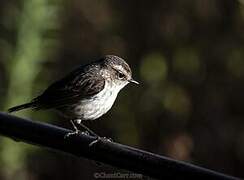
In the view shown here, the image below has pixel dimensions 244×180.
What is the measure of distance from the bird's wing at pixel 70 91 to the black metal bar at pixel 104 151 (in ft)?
9.17

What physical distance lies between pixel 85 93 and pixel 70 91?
5.9 inches

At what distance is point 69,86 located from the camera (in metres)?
6.23

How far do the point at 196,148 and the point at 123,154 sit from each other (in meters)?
5.57

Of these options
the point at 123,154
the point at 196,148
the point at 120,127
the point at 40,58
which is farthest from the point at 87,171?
the point at 123,154

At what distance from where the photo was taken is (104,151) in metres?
2.90

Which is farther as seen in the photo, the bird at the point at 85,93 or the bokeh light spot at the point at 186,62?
the bokeh light spot at the point at 186,62

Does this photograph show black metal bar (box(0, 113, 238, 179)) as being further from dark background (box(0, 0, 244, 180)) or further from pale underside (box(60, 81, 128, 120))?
dark background (box(0, 0, 244, 180))

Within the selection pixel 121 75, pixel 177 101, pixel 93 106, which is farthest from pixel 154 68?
pixel 93 106

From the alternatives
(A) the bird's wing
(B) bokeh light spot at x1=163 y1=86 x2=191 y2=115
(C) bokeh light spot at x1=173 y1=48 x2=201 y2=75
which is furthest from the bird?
(C) bokeh light spot at x1=173 y1=48 x2=201 y2=75

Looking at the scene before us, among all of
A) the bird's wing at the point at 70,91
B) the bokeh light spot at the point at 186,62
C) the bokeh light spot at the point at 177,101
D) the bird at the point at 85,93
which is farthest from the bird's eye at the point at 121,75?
the bokeh light spot at the point at 186,62

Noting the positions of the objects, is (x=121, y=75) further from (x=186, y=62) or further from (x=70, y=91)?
(x=186, y=62)

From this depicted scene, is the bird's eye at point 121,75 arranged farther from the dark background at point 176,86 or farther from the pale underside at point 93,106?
the dark background at point 176,86

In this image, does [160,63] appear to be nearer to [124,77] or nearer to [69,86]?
[124,77]

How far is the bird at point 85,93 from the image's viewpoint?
600 centimetres
